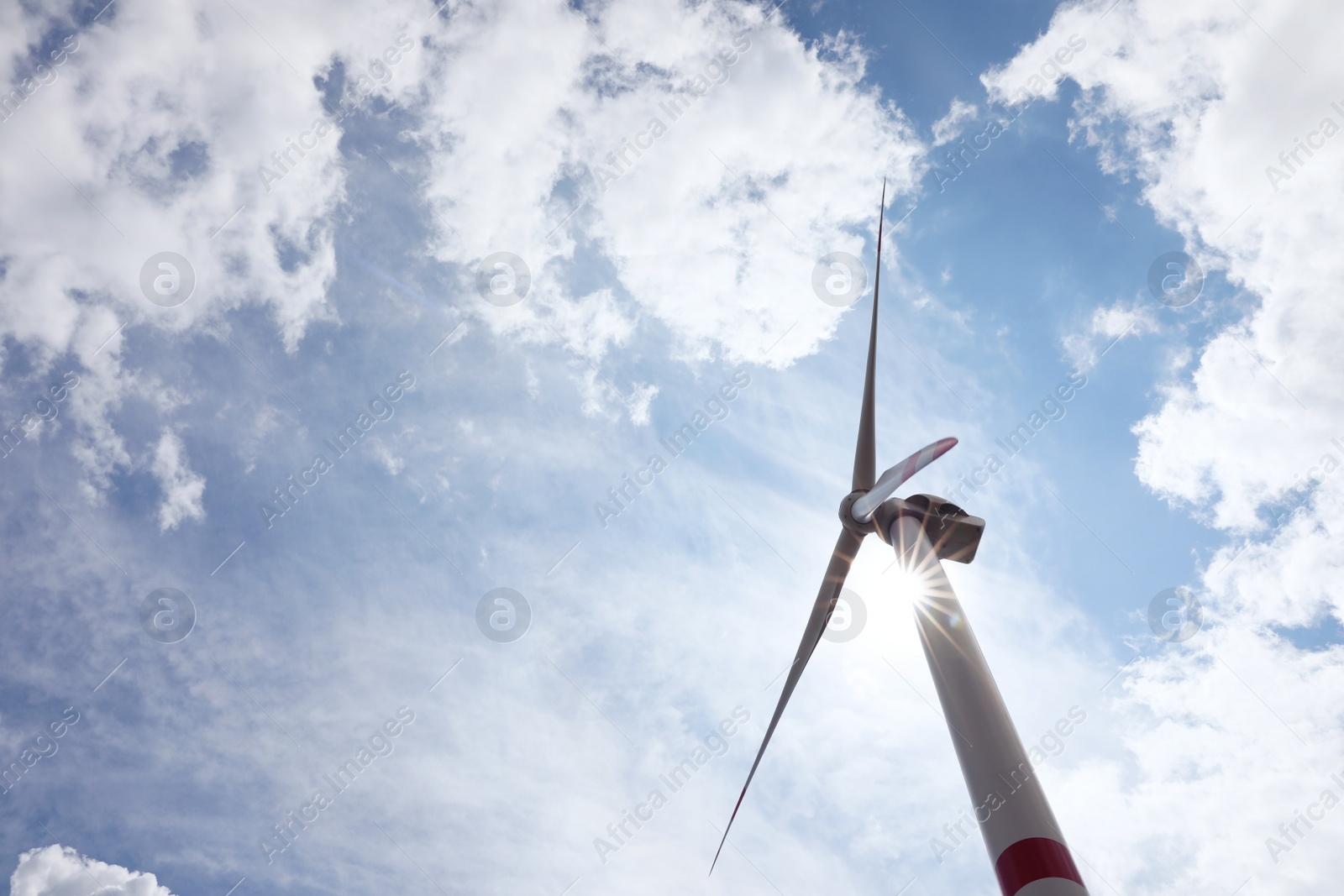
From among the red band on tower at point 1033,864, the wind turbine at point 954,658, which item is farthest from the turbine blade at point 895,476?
the red band on tower at point 1033,864

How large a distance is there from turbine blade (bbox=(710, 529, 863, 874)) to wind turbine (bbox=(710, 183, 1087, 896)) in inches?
1.4

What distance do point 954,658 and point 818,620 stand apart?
8.14 m

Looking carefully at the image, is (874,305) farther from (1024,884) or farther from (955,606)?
(1024,884)

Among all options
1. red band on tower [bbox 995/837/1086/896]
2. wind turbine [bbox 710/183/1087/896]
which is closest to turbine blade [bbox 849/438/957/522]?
wind turbine [bbox 710/183/1087/896]

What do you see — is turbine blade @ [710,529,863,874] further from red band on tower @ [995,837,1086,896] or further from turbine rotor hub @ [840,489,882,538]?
red band on tower @ [995,837,1086,896]

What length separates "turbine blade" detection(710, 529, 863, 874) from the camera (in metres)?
22.9

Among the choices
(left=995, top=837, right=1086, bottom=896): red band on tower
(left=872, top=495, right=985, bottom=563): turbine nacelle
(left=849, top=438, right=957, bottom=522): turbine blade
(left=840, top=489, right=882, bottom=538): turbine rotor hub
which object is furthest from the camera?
(left=840, top=489, right=882, bottom=538): turbine rotor hub

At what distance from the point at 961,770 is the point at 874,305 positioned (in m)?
17.2

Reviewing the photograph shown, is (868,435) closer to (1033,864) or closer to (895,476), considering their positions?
(895,476)

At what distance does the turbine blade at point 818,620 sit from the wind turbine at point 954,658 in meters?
0.04

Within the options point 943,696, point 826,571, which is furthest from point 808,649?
point 943,696

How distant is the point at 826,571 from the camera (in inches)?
934

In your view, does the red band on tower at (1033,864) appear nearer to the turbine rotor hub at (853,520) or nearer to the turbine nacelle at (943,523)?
the turbine nacelle at (943,523)

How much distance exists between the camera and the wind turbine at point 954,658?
461 inches
